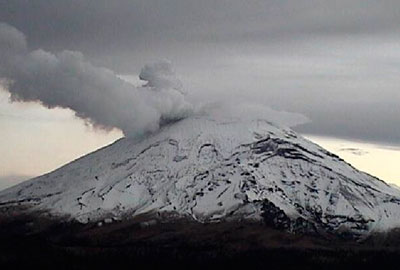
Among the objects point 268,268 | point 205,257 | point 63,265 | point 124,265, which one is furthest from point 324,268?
point 63,265

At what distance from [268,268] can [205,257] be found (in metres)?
17.2

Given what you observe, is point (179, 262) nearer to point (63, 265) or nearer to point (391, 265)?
point (63, 265)

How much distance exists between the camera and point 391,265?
613 ft

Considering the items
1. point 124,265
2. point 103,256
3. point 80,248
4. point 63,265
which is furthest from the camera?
point 80,248

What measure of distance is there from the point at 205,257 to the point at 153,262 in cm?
1684

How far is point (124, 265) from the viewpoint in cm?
16988

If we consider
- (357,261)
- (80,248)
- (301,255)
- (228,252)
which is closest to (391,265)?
(357,261)

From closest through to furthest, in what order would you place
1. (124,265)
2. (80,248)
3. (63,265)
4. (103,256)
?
1. (63,265)
2. (124,265)
3. (103,256)
4. (80,248)

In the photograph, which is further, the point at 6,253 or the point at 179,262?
the point at 179,262

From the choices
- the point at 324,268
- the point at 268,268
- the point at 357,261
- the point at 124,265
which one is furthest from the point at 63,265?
the point at 357,261

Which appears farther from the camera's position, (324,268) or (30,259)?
(324,268)

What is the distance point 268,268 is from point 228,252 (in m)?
23.3

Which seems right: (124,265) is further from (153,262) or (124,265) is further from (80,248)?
(80,248)

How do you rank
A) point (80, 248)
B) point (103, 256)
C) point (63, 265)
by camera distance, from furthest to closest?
point (80, 248)
point (103, 256)
point (63, 265)
